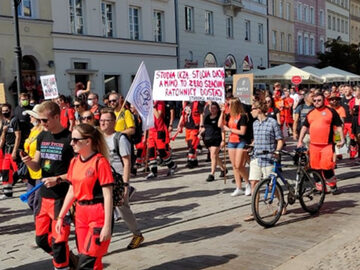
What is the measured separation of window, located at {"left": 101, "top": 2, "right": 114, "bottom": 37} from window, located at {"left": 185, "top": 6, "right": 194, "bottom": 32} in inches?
263

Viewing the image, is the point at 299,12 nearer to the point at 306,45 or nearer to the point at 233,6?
the point at 306,45

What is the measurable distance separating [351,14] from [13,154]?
203ft

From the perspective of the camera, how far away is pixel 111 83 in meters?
25.2

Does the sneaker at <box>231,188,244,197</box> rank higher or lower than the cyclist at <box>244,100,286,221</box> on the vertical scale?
lower

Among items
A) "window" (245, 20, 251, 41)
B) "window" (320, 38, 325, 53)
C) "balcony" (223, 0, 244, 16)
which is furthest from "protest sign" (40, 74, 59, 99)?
"window" (320, 38, 325, 53)

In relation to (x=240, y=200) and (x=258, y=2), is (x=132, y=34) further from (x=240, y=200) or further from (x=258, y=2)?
(x=240, y=200)

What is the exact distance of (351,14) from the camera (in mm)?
63406

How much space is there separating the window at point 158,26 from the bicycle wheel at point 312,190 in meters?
21.6

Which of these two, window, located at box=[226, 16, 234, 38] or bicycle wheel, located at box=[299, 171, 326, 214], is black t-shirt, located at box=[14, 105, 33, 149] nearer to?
bicycle wheel, located at box=[299, 171, 326, 214]

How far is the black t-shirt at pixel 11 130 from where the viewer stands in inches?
358

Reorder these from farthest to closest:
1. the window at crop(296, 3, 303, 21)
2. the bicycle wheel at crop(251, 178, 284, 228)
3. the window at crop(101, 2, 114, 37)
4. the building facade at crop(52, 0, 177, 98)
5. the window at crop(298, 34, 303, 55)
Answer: the window at crop(298, 34, 303, 55), the window at crop(296, 3, 303, 21), the window at crop(101, 2, 114, 37), the building facade at crop(52, 0, 177, 98), the bicycle wheel at crop(251, 178, 284, 228)

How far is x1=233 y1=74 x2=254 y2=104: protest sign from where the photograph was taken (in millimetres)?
12531

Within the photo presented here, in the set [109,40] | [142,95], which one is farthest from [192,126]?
[109,40]

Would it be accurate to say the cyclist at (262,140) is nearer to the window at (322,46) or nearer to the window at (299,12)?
the window at (299,12)
